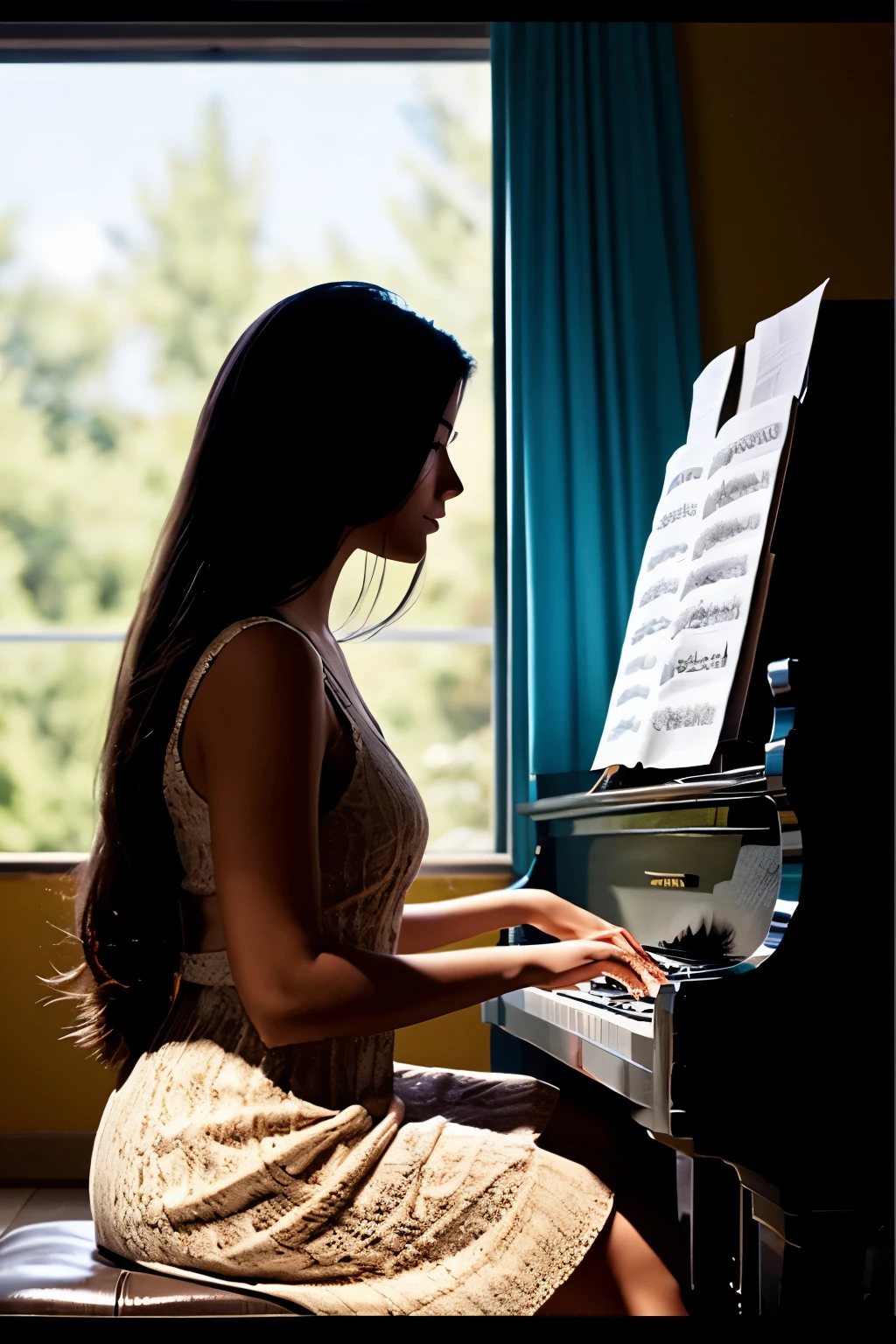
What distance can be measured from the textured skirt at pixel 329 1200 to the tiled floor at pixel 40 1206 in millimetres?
1977

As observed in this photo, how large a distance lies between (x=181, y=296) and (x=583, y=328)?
1.19 metres

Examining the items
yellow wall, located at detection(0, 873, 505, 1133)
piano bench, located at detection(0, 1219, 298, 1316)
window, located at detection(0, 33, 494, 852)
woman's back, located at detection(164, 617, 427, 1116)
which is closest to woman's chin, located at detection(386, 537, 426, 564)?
woman's back, located at detection(164, 617, 427, 1116)

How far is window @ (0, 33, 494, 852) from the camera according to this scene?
11.6ft

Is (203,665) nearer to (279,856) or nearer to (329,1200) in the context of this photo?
(279,856)

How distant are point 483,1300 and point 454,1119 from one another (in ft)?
0.65

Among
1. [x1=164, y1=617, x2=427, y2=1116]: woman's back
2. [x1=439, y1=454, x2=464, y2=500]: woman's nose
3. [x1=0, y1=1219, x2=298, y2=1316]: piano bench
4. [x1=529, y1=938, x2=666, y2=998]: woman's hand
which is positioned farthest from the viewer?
[x1=439, y1=454, x2=464, y2=500]: woman's nose

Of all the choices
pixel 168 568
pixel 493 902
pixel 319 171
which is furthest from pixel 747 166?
pixel 168 568

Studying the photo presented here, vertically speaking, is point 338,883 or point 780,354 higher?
point 780,354

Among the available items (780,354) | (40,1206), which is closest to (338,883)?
(780,354)

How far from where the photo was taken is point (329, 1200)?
992mm

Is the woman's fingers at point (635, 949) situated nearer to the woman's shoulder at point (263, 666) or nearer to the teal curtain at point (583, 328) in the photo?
the woman's shoulder at point (263, 666)

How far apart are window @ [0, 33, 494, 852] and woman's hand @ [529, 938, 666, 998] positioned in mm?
2166

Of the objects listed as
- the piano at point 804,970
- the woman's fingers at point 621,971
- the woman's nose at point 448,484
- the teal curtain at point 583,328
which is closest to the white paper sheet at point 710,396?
the piano at point 804,970

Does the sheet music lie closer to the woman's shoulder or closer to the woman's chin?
the woman's chin
